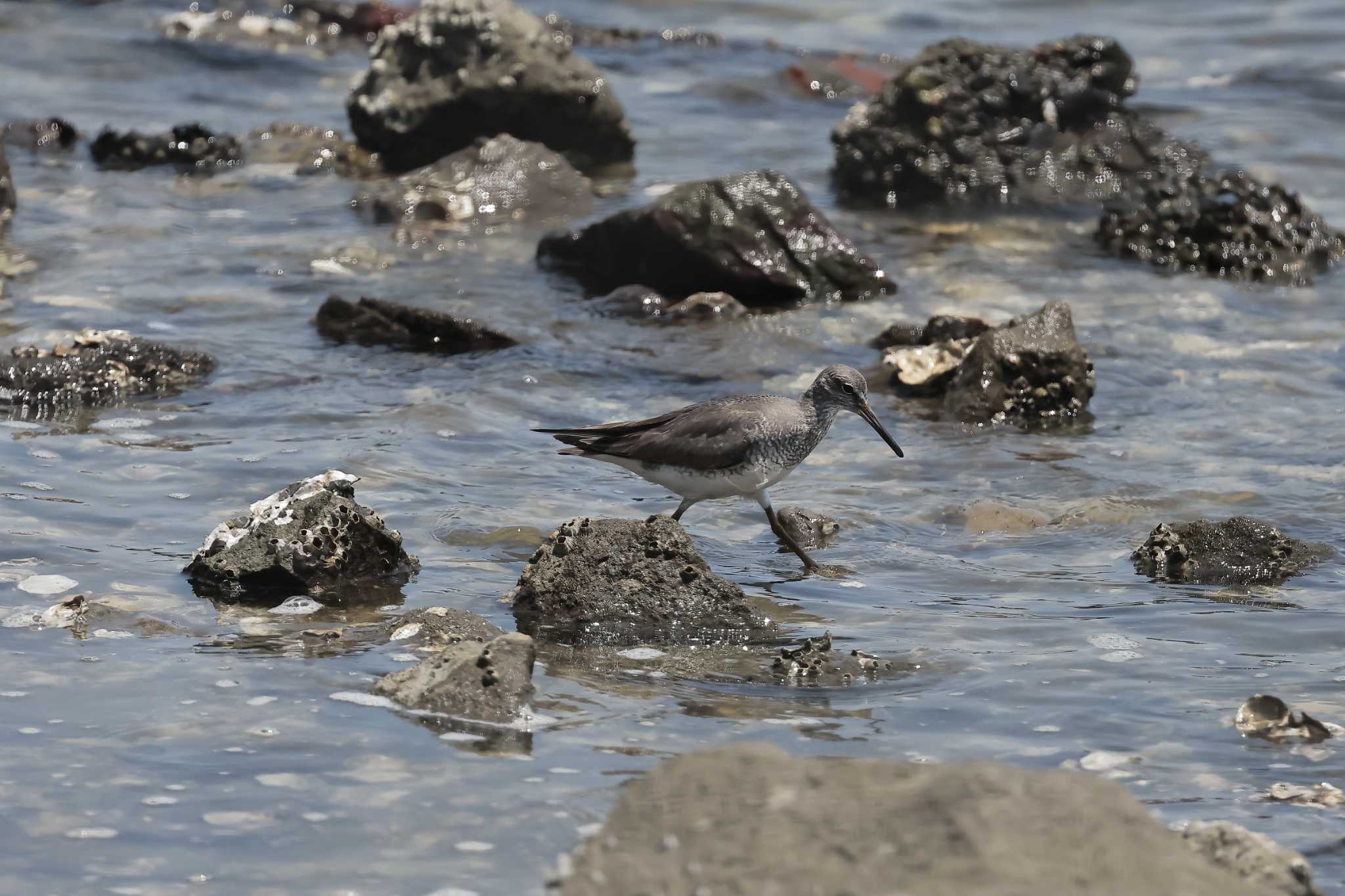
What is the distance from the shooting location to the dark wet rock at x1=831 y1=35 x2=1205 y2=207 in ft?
52.6

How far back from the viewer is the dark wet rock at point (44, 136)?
1705 centimetres

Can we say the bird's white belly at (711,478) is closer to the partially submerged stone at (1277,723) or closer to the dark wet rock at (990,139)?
the partially submerged stone at (1277,723)

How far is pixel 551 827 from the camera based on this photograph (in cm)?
501

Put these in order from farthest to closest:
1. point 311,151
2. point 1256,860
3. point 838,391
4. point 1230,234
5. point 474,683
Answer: point 311,151 → point 1230,234 → point 838,391 → point 474,683 → point 1256,860

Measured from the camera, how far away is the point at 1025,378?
1066 centimetres

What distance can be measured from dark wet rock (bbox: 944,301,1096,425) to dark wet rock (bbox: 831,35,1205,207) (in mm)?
5529

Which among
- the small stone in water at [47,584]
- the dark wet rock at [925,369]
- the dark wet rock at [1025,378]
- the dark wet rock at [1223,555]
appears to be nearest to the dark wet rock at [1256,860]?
the dark wet rock at [1223,555]

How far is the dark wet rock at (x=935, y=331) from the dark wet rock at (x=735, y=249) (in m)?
1.24

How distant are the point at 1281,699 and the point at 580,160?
1215 centimetres

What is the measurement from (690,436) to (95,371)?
4366mm

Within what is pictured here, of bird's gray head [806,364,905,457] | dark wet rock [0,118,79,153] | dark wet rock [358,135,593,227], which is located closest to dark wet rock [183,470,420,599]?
bird's gray head [806,364,905,457]

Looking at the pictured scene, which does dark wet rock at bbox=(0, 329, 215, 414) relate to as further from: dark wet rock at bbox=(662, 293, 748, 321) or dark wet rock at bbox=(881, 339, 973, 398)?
dark wet rock at bbox=(881, 339, 973, 398)

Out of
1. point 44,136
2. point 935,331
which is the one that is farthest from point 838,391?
point 44,136

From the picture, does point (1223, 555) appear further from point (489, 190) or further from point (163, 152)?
point (163, 152)
